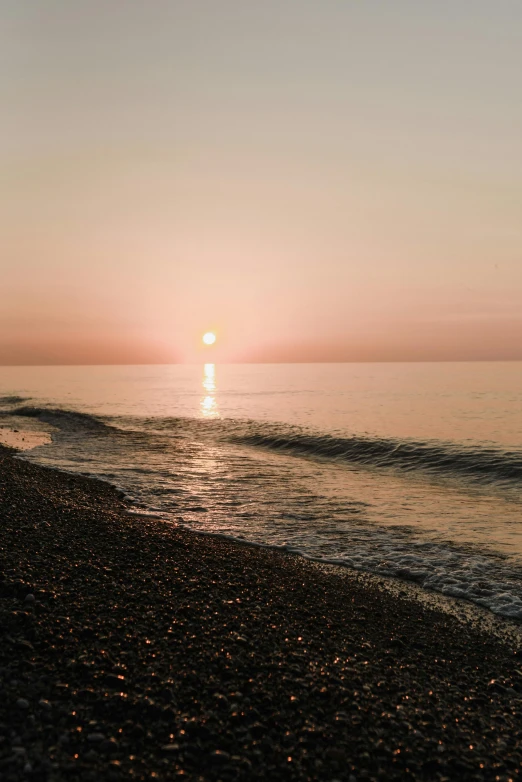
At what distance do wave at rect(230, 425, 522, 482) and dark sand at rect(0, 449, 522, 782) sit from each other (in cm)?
1803

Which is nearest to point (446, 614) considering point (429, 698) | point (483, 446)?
point (429, 698)

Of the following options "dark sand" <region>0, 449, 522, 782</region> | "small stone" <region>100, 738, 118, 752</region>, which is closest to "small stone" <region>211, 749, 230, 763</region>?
"dark sand" <region>0, 449, 522, 782</region>

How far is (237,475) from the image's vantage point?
23.4 m

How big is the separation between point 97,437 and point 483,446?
27.1 m

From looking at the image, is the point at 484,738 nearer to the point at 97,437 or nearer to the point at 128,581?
the point at 128,581

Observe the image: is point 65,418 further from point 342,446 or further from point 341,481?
point 341,481

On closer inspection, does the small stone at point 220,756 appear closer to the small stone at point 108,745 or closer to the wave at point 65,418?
the small stone at point 108,745

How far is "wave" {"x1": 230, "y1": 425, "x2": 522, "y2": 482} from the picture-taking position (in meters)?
26.0

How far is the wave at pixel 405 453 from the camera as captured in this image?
85.5 ft

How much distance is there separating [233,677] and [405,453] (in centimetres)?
2579

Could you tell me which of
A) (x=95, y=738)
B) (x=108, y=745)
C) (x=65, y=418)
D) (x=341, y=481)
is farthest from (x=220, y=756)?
(x=65, y=418)

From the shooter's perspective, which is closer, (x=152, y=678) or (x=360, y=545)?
(x=152, y=678)

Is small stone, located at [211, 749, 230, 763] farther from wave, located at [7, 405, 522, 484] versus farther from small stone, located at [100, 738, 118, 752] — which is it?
wave, located at [7, 405, 522, 484]

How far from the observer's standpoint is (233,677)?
6250 millimetres
